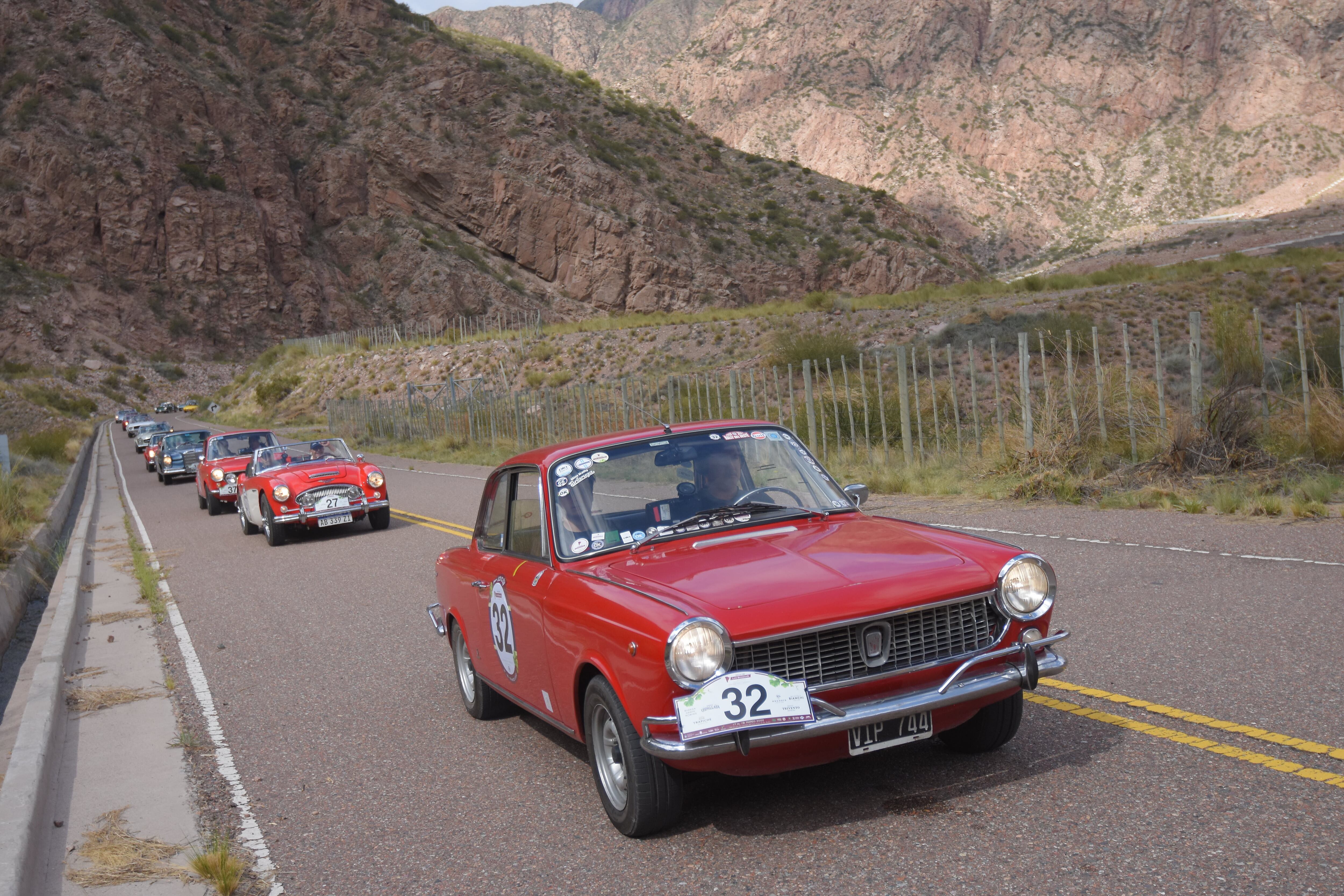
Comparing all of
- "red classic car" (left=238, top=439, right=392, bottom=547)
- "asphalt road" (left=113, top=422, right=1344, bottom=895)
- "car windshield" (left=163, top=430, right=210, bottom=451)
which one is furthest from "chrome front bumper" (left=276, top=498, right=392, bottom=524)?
"car windshield" (left=163, top=430, right=210, bottom=451)

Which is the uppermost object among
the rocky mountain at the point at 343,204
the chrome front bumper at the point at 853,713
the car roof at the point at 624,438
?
the rocky mountain at the point at 343,204

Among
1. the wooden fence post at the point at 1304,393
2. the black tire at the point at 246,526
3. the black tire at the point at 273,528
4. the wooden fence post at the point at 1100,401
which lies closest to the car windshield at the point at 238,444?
the black tire at the point at 246,526

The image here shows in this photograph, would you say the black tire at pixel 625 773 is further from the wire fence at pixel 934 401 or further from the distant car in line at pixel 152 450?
the distant car in line at pixel 152 450

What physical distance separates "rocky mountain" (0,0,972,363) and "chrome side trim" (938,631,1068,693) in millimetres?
66665

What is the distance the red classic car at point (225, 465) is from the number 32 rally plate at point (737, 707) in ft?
57.6

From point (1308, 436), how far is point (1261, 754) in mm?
9995

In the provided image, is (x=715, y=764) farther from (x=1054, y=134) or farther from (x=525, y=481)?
(x=1054, y=134)

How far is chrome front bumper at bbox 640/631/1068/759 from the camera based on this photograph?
4043 millimetres

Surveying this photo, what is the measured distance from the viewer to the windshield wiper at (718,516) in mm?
5340

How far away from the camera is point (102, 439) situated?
2447 inches

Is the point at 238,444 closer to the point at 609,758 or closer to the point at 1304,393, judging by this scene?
the point at 1304,393

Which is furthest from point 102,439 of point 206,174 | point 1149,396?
point 1149,396

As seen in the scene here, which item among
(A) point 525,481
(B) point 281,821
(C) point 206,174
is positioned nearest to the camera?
(B) point 281,821

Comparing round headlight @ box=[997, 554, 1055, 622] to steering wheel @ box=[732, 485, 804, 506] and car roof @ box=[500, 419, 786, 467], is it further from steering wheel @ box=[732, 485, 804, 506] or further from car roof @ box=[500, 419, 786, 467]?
car roof @ box=[500, 419, 786, 467]
